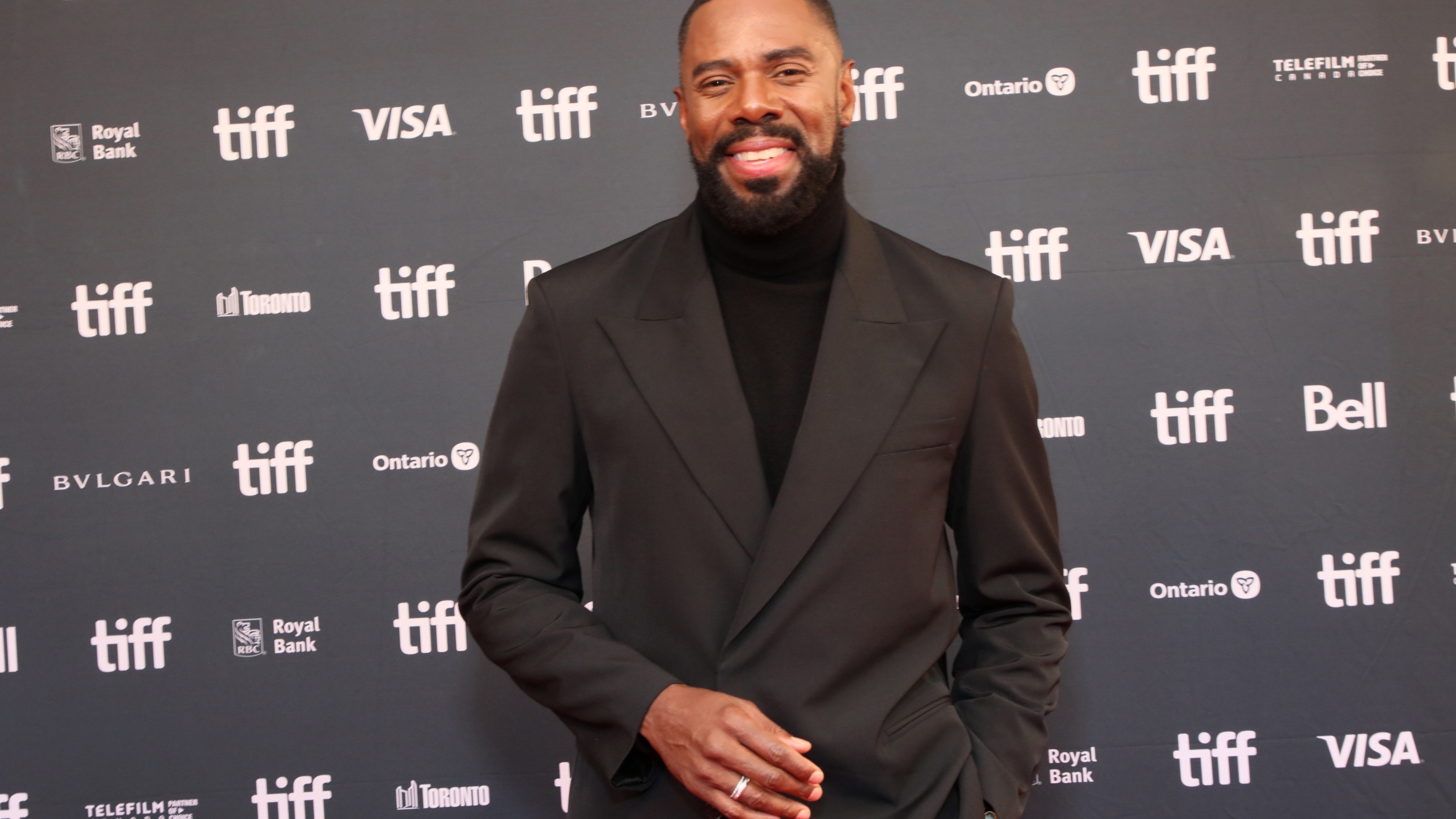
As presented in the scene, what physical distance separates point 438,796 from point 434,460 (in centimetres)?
84

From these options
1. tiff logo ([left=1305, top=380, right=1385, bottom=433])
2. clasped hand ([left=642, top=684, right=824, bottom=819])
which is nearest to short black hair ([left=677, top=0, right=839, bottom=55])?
clasped hand ([left=642, top=684, right=824, bottom=819])

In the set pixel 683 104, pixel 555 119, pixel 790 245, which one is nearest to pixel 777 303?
pixel 790 245

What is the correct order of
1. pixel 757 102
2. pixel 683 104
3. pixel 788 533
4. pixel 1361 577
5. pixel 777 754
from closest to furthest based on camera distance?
pixel 777 754 < pixel 788 533 < pixel 757 102 < pixel 683 104 < pixel 1361 577

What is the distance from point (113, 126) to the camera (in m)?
2.74

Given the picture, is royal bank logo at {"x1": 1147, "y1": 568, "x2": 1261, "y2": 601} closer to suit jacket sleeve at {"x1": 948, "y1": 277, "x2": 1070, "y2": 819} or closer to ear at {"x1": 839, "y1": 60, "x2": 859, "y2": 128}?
suit jacket sleeve at {"x1": 948, "y1": 277, "x2": 1070, "y2": 819}

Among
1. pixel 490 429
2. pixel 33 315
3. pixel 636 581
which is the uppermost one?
pixel 33 315

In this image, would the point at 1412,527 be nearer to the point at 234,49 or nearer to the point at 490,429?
the point at 490,429

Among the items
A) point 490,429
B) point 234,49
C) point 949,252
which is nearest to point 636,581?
point 490,429

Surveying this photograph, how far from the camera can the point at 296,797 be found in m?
2.71

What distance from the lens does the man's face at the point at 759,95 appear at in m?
1.42

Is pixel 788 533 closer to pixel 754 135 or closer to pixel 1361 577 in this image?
pixel 754 135

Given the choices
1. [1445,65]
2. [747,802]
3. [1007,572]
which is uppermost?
[1445,65]

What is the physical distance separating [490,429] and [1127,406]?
70.3 inches

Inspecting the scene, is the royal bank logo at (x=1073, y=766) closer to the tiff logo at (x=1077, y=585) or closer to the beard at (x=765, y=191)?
the tiff logo at (x=1077, y=585)
